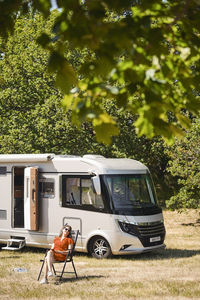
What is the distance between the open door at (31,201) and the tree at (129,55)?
10.0m

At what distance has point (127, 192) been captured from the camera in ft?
46.6

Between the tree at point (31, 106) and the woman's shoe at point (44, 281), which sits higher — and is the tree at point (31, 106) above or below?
above

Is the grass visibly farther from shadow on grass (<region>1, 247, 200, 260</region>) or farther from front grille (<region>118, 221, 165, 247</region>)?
front grille (<region>118, 221, 165, 247</region>)

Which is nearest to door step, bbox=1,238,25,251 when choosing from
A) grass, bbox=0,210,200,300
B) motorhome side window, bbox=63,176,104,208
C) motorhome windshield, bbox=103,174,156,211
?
grass, bbox=0,210,200,300

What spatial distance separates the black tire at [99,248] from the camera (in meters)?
14.1

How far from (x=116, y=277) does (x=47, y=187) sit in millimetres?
4662

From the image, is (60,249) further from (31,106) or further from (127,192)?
(31,106)

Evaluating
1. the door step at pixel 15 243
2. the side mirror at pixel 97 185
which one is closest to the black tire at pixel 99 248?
the side mirror at pixel 97 185

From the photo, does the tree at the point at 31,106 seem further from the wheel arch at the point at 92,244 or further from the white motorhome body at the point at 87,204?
the wheel arch at the point at 92,244

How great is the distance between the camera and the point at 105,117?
443 cm

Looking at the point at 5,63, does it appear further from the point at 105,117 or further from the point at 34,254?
the point at 105,117

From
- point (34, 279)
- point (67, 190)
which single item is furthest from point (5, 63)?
point (34, 279)

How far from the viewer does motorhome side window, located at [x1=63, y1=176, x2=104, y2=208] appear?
1431 cm

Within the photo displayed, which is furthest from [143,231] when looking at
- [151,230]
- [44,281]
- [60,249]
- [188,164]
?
[188,164]
